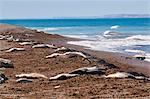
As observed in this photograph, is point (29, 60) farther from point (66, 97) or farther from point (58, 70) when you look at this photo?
point (66, 97)

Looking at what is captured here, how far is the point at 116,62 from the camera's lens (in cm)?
2195

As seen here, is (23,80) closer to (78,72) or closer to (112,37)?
(78,72)

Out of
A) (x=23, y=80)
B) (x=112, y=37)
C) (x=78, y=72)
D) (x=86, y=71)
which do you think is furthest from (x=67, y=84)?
(x=112, y=37)

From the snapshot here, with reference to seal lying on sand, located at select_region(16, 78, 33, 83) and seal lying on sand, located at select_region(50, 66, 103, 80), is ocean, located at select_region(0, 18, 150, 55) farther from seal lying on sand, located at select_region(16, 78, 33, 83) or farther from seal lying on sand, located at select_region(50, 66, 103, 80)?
seal lying on sand, located at select_region(16, 78, 33, 83)

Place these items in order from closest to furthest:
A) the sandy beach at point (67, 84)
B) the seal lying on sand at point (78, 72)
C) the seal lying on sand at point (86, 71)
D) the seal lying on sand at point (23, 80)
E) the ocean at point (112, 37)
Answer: the sandy beach at point (67, 84)
the seal lying on sand at point (23, 80)
the seal lying on sand at point (78, 72)
the seal lying on sand at point (86, 71)
the ocean at point (112, 37)

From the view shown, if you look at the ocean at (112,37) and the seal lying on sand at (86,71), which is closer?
the seal lying on sand at (86,71)

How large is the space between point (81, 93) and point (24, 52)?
11.5m

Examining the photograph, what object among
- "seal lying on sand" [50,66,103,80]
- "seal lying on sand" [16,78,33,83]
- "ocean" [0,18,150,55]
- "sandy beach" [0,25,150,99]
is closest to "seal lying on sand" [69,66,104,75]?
"seal lying on sand" [50,66,103,80]

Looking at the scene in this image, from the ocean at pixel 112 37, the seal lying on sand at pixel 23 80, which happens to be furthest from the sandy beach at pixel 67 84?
the ocean at pixel 112 37

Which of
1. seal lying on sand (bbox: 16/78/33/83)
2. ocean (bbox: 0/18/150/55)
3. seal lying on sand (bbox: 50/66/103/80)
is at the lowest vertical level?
ocean (bbox: 0/18/150/55)

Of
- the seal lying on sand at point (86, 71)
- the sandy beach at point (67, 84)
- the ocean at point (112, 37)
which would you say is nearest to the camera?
the sandy beach at point (67, 84)

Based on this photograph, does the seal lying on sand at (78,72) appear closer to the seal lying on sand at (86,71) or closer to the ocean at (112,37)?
the seal lying on sand at (86,71)

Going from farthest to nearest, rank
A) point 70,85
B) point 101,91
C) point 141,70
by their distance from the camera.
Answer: point 141,70
point 70,85
point 101,91

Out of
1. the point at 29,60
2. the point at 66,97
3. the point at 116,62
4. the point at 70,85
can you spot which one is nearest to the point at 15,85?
the point at 70,85
